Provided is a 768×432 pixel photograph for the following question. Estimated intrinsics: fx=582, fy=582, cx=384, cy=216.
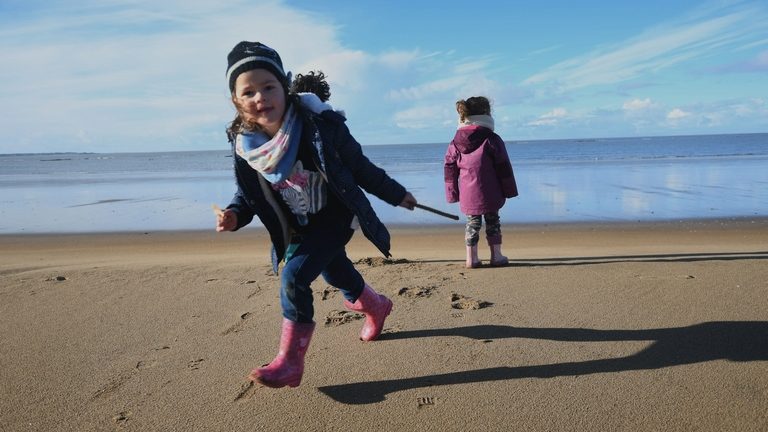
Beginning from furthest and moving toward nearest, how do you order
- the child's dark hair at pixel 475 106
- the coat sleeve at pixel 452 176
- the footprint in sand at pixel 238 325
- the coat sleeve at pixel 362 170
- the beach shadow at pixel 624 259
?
the coat sleeve at pixel 452 176 → the child's dark hair at pixel 475 106 → the beach shadow at pixel 624 259 → the footprint in sand at pixel 238 325 → the coat sleeve at pixel 362 170

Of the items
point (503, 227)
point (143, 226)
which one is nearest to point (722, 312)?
point (503, 227)

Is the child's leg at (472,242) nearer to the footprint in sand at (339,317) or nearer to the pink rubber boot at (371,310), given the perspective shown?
the footprint in sand at (339,317)

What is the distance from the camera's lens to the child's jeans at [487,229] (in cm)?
531

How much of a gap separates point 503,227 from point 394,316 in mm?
5689

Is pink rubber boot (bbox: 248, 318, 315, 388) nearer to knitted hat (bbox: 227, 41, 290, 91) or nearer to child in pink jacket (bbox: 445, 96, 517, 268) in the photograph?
knitted hat (bbox: 227, 41, 290, 91)

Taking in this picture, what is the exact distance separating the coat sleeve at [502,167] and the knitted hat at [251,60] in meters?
2.97

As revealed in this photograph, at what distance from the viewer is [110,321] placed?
12.1 ft

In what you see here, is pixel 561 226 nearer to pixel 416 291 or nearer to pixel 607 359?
pixel 416 291

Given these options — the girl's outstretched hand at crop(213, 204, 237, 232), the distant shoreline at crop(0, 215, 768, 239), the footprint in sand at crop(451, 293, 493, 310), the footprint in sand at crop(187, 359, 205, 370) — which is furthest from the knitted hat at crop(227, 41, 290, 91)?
the distant shoreline at crop(0, 215, 768, 239)

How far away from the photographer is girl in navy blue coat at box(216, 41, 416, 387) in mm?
2672

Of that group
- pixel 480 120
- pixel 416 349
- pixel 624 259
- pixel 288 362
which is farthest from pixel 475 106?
pixel 288 362

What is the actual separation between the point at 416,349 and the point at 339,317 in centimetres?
76

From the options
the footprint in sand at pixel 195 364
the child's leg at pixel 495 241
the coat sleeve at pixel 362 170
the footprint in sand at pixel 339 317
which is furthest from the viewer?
the child's leg at pixel 495 241

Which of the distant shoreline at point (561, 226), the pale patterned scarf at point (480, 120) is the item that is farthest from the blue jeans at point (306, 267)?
the distant shoreline at point (561, 226)
